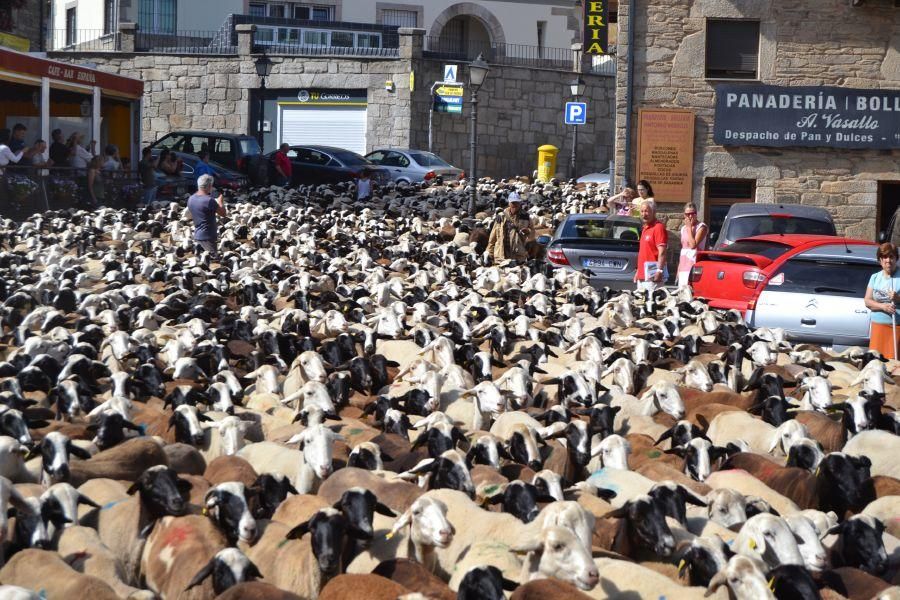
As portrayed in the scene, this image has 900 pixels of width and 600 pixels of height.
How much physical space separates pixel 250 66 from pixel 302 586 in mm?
34957

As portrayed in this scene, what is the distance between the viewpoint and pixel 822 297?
45.7ft

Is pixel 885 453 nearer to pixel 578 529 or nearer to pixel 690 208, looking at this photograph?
pixel 578 529

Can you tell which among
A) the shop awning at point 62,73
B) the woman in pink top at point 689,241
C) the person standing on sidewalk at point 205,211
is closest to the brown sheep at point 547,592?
the woman in pink top at point 689,241

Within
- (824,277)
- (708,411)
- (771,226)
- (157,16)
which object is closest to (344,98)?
(157,16)

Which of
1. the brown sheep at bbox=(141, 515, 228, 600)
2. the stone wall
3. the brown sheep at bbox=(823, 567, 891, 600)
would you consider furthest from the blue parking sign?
the brown sheep at bbox=(823, 567, 891, 600)

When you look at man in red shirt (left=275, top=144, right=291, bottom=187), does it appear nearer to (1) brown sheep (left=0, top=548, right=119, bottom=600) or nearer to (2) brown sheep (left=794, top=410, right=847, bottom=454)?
(2) brown sheep (left=794, top=410, right=847, bottom=454)

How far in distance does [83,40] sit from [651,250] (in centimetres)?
3459

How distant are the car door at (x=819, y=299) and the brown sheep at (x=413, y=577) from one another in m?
8.27

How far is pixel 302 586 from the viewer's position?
702 cm

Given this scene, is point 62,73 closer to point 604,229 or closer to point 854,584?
point 604,229

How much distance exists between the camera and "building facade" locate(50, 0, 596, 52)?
45.0m

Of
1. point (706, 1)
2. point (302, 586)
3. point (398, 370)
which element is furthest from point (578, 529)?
point (706, 1)

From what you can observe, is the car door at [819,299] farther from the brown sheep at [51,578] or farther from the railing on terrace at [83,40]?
the railing on terrace at [83,40]

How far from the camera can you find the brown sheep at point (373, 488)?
26.1 ft
